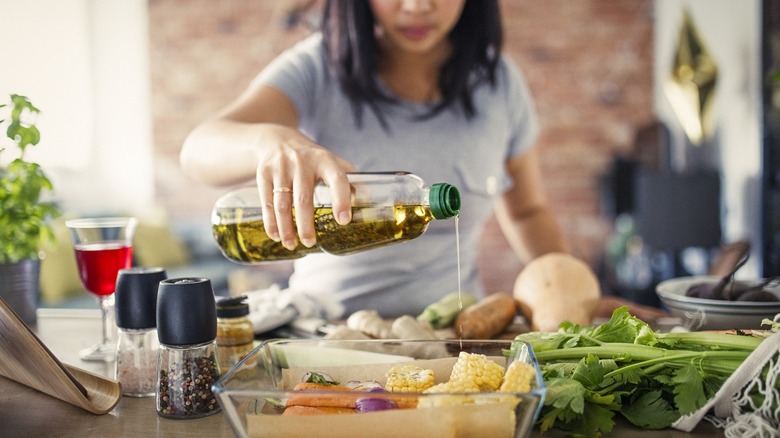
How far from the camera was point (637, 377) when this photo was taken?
0.74 metres

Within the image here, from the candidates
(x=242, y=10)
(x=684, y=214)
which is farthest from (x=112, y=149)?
(x=684, y=214)

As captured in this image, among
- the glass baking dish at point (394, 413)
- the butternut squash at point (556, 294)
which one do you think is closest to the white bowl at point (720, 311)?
the butternut squash at point (556, 294)

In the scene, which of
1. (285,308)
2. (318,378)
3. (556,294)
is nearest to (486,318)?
(556,294)

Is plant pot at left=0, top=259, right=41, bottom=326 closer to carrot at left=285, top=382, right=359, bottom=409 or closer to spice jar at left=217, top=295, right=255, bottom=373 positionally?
spice jar at left=217, top=295, right=255, bottom=373

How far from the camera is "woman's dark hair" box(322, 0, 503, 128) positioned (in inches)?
59.9

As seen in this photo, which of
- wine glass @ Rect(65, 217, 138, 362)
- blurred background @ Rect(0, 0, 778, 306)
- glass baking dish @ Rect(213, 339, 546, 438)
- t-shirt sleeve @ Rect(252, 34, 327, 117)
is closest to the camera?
glass baking dish @ Rect(213, 339, 546, 438)

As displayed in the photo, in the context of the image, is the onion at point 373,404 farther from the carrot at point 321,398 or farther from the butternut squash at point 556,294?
the butternut squash at point 556,294

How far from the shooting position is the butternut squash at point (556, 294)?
3.79 ft

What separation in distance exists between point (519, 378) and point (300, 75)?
3.51ft

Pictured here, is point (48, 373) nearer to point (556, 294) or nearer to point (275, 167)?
point (275, 167)

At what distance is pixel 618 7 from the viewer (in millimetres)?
4137

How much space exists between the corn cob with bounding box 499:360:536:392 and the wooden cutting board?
1.60 feet

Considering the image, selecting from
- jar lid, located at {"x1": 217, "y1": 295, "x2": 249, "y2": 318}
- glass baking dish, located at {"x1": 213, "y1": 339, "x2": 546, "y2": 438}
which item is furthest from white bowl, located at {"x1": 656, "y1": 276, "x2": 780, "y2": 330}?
jar lid, located at {"x1": 217, "y1": 295, "x2": 249, "y2": 318}

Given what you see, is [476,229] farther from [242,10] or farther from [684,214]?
[242,10]
